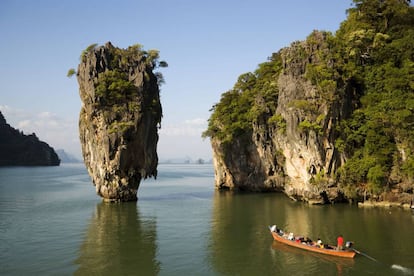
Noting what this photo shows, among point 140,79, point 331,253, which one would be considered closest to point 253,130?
point 140,79

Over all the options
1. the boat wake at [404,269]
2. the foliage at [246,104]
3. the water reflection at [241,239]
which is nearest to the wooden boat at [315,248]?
the water reflection at [241,239]

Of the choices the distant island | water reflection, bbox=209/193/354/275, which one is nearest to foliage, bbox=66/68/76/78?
water reflection, bbox=209/193/354/275

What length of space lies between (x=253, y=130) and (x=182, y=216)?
886 inches

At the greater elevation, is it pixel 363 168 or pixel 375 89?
pixel 375 89

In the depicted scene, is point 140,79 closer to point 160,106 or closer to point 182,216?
point 160,106

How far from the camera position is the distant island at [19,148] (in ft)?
498

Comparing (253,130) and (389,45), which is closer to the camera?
(389,45)

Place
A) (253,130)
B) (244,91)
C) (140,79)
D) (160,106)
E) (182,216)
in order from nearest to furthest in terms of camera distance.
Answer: (182,216) → (140,79) → (160,106) → (253,130) → (244,91)

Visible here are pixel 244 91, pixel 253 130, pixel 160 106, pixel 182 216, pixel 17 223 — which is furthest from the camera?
pixel 244 91

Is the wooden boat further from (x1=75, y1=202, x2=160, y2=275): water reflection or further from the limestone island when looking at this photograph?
the limestone island

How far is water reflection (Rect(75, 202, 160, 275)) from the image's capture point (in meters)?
21.4

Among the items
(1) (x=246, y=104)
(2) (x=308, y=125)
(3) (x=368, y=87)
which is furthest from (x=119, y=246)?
(1) (x=246, y=104)

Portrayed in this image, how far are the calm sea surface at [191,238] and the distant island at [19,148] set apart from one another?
399 feet

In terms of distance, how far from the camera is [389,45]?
41.2m
